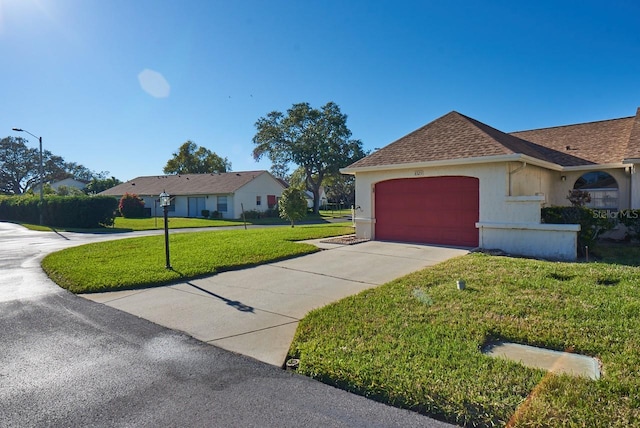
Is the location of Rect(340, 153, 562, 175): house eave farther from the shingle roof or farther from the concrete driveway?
the concrete driveway

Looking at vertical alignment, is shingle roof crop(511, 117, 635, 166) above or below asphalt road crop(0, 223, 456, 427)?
above

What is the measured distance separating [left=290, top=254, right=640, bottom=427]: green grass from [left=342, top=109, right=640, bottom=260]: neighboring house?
339 cm

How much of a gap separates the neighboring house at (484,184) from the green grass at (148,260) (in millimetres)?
3619

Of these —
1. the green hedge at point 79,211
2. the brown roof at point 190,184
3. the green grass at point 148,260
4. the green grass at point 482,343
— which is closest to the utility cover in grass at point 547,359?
the green grass at point 482,343

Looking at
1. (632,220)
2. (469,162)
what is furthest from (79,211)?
(632,220)

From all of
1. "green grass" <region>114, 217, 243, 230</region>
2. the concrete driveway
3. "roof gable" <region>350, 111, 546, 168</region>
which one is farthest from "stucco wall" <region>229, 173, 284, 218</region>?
the concrete driveway

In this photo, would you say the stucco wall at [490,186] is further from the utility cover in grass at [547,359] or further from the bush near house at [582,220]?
the utility cover in grass at [547,359]

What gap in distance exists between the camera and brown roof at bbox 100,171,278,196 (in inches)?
1412

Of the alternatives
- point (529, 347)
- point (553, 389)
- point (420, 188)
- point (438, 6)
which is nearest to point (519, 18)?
point (438, 6)

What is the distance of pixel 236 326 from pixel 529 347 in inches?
144

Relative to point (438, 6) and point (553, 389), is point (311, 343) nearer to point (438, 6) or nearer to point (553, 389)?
point (553, 389)

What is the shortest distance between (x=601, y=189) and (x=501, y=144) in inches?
198

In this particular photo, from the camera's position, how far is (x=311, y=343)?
4.27 metres

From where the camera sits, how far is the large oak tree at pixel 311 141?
139 ft
